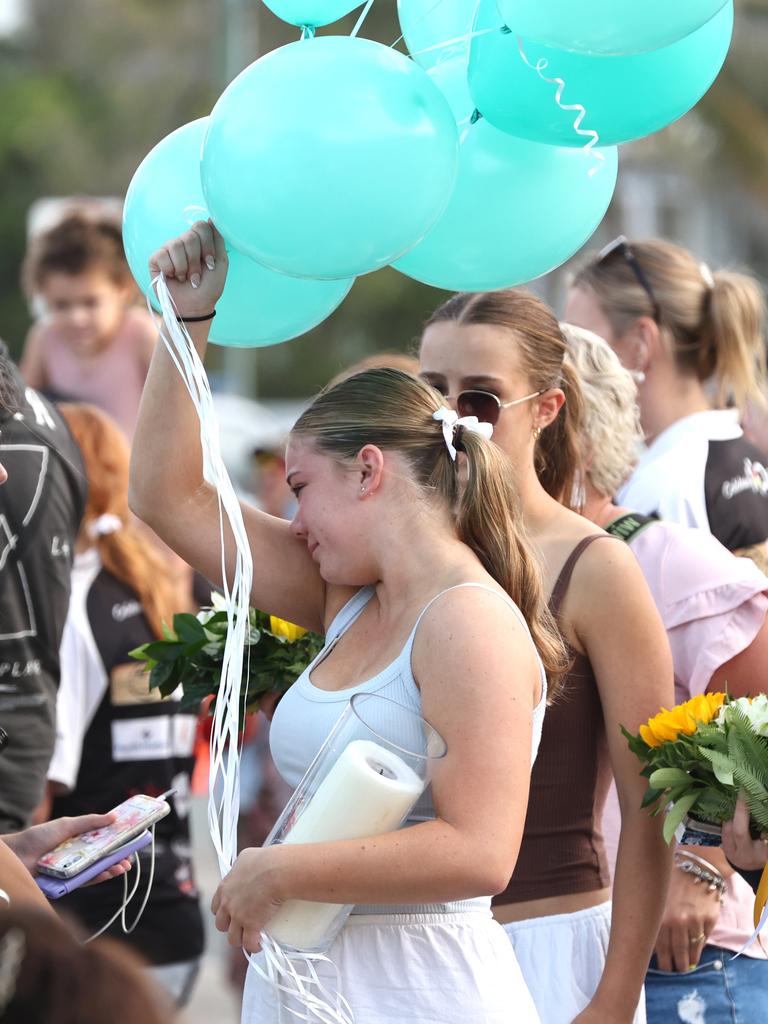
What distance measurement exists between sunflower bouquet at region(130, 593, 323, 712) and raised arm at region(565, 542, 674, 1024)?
1.99ft

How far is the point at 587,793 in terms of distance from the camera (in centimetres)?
262

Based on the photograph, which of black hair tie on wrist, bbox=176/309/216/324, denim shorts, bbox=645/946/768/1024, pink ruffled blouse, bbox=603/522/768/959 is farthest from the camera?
pink ruffled blouse, bbox=603/522/768/959

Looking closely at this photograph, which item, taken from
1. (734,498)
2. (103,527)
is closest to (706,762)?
(734,498)

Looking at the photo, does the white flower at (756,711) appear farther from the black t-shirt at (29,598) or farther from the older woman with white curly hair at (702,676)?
the black t-shirt at (29,598)

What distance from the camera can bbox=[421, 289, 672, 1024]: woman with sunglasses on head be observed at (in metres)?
2.49

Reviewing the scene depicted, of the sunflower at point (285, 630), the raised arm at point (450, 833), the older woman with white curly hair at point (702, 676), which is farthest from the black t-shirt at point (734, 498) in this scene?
the raised arm at point (450, 833)

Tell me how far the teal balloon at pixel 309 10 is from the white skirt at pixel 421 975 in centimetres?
147

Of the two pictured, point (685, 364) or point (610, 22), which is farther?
point (685, 364)

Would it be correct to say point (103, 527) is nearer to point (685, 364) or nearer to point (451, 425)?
point (685, 364)

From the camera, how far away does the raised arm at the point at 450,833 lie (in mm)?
1991

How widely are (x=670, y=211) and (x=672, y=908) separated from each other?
3806 centimetres

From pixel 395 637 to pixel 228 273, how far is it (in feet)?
2.31

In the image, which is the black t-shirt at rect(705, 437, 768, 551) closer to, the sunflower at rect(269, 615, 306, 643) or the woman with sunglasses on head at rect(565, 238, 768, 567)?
the woman with sunglasses on head at rect(565, 238, 768, 567)

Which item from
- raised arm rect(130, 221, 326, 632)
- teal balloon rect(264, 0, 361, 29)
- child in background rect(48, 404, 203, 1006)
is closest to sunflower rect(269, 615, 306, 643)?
raised arm rect(130, 221, 326, 632)
